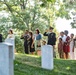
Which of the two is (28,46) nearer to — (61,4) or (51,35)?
(51,35)

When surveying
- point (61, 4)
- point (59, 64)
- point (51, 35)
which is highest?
point (61, 4)

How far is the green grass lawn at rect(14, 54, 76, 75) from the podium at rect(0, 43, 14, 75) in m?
3.69

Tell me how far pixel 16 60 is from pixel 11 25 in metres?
19.7

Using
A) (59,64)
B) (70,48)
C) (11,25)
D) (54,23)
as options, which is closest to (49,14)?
(54,23)

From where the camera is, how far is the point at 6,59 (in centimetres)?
703

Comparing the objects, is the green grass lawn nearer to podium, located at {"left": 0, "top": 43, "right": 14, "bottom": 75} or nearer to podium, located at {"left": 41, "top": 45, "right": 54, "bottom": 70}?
podium, located at {"left": 41, "top": 45, "right": 54, "bottom": 70}

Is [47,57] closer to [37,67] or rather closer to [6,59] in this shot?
[37,67]

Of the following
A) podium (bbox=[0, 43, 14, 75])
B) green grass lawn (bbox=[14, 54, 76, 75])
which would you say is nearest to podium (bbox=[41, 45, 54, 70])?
green grass lawn (bbox=[14, 54, 76, 75])

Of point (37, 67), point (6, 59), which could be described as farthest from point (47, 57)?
point (6, 59)

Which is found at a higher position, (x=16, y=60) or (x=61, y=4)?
(x=61, y=4)

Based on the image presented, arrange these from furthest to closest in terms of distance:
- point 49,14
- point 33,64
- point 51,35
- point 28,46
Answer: point 49,14, point 28,46, point 51,35, point 33,64

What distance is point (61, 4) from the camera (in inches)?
1435

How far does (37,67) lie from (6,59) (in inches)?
211

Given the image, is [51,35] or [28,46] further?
[28,46]
